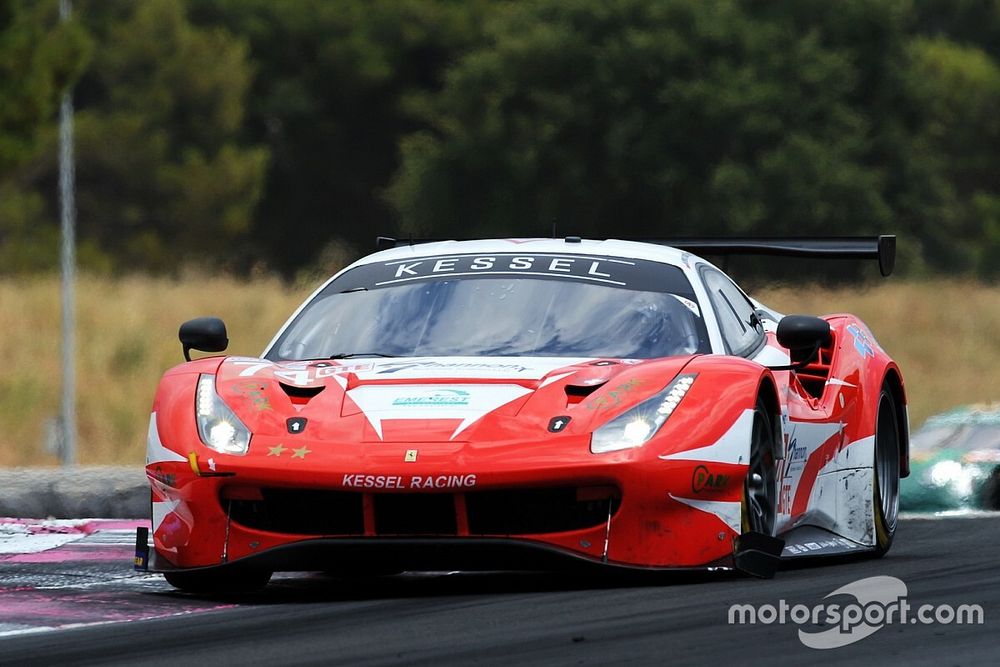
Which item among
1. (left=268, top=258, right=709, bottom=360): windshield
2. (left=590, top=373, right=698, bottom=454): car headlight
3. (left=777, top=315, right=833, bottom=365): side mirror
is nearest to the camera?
(left=590, top=373, right=698, bottom=454): car headlight

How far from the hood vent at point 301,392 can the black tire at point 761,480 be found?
1.38 meters

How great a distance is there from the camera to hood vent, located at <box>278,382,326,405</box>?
661cm

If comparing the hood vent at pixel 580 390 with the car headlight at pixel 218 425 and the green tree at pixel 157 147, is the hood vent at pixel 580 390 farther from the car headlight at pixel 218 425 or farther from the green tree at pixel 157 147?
the green tree at pixel 157 147

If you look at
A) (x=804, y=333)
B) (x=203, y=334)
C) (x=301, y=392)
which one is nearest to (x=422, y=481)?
(x=301, y=392)

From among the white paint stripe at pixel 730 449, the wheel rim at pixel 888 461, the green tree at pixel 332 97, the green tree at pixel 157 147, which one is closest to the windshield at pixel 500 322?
the white paint stripe at pixel 730 449

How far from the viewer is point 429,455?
20.3ft

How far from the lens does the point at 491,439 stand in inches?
246

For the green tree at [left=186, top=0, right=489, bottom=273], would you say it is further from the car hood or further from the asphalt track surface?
the car hood

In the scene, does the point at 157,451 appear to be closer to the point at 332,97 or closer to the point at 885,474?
the point at 885,474

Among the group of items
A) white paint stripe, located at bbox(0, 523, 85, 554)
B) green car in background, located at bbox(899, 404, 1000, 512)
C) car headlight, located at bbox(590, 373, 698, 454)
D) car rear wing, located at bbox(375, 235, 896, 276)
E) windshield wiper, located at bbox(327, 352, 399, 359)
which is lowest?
green car in background, located at bbox(899, 404, 1000, 512)

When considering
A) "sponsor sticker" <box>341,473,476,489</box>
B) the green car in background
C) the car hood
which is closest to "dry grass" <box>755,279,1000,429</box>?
the green car in background

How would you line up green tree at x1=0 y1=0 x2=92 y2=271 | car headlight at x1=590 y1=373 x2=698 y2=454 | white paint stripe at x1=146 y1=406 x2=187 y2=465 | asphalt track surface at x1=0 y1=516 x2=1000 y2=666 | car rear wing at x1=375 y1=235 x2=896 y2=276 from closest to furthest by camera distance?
1. asphalt track surface at x1=0 y1=516 x2=1000 y2=666
2. car headlight at x1=590 y1=373 x2=698 y2=454
3. white paint stripe at x1=146 y1=406 x2=187 y2=465
4. car rear wing at x1=375 y1=235 x2=896 y2=276
5. green tree at x1=0 y1=0 x2=92 y2=271

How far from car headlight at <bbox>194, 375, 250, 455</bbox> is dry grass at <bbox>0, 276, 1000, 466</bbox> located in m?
20.6

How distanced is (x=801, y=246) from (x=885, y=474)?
1.25m
